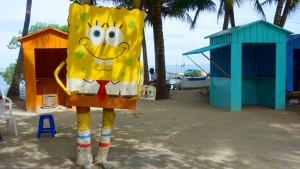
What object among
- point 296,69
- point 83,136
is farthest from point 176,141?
point 296,69

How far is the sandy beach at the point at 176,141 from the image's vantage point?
5.46 m

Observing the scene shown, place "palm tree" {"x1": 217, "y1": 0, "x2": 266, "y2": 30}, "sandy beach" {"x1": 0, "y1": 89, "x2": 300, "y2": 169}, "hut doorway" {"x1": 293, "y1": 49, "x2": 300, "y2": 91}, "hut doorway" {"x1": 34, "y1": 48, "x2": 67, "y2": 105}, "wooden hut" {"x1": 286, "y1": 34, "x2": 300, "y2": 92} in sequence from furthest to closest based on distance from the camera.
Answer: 1. "palm tree" {"x1": 217, "y1": 0, "x2": 266, "y2": 30}
2. "hut doorway" {"x1": 293, "y1": 49, "x2": 300, "y2": 91}
3. "hut doorway" {"x1": 34, "y1": 48, "x2": 67, "y2": 105}
4. "wooden hut" {"x1": 286, "y1": 34, "x2": 300, "y2": 92}
5. "sandy beach" {"x1": 0, "y1": 89, "x2": 300, "y2": 169}

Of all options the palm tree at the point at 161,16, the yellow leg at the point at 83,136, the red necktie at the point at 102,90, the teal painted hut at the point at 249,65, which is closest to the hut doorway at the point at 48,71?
the palm tree at the point at 161,16

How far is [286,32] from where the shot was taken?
11.2m

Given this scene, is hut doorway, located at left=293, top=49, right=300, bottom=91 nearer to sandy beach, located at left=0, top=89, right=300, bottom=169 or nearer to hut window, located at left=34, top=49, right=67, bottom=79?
sandy beach, located at left=0, top=89, right=300, bottom=169

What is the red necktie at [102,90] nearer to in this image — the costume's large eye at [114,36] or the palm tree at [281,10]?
the costume's large eye at [114,36]

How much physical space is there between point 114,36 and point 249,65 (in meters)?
8.94

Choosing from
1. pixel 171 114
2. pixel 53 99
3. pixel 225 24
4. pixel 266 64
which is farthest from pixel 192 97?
pixel 225 24

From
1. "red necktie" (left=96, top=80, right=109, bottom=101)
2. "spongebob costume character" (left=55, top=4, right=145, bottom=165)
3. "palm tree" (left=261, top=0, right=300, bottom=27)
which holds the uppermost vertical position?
"palm tree" (left=261, top=0, right=300, bottom=27)

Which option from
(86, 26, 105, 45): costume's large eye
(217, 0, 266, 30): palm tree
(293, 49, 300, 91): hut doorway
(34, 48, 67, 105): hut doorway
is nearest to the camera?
(86, 26, 105, 45): costume's large eye

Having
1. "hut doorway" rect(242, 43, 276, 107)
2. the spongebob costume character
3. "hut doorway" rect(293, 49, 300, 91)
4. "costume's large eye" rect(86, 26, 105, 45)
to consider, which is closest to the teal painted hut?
"hut doorway" rect(242, 43, 276, 107)

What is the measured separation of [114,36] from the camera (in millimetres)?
5086

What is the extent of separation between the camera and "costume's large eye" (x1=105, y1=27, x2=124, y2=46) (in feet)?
16.7

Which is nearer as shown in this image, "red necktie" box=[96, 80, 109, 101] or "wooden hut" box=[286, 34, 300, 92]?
"red necktie" box=[96, 80, 109, 101]
